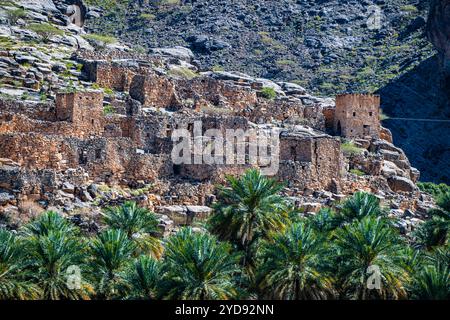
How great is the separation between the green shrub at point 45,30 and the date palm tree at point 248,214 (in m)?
39.2

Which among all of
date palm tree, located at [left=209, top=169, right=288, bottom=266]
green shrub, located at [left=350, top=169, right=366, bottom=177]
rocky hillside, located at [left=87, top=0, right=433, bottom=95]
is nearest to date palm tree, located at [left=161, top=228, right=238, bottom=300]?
date palm tree, located at [left=209, top=169, right=288, bottom=266]

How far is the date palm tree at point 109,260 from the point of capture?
38.8 meters

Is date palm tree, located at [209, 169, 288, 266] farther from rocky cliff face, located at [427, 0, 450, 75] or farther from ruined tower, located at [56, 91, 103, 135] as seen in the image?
rocky cliff face, located at [427, 0, 450, 75]

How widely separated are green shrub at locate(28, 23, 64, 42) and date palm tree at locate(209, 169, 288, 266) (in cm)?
3915

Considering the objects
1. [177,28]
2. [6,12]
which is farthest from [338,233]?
[177,28]

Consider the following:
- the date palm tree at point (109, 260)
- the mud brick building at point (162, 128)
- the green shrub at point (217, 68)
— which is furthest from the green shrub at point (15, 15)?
the date palm tree at point (109, 260)

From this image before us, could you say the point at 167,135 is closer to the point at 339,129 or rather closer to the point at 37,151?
the point at 37,151

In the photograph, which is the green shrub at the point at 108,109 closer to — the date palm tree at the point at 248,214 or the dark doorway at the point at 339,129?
the dark doorway at the point at 339,129

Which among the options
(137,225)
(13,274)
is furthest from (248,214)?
(13,274)

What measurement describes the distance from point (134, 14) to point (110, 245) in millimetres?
82484

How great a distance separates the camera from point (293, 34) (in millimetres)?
118688

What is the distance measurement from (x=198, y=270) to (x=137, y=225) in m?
7.14
